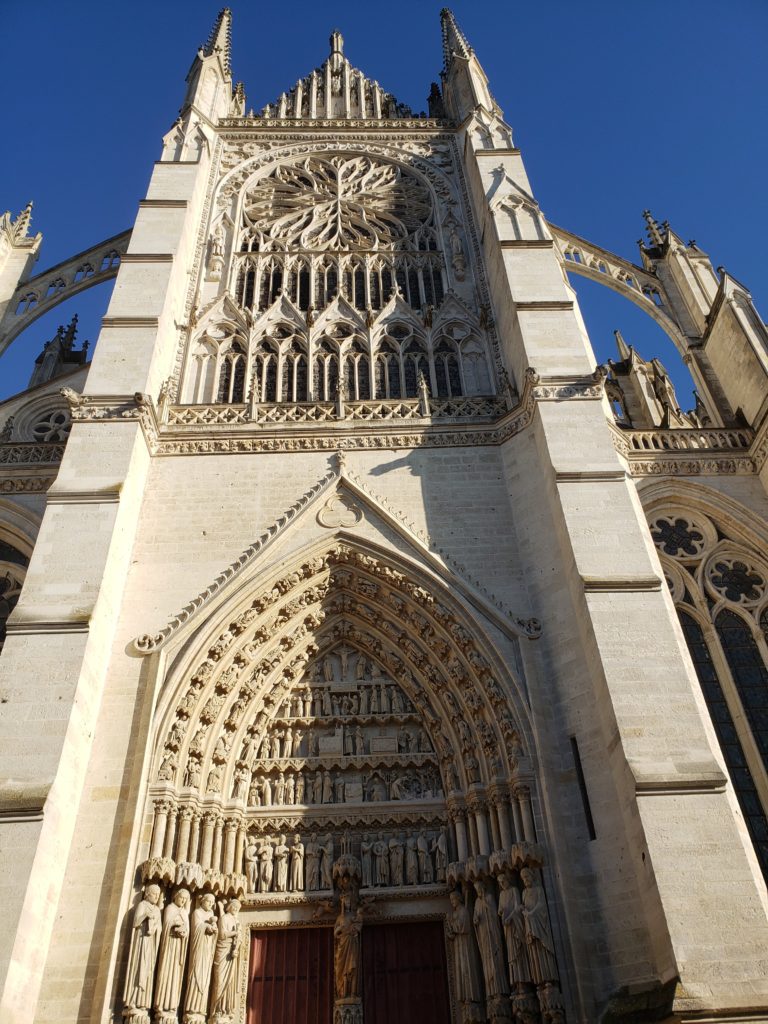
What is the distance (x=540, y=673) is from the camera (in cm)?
841

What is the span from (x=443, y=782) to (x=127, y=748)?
130 inches

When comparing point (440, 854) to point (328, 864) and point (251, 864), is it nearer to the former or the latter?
point (328, 864)

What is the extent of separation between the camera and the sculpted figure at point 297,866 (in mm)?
8039

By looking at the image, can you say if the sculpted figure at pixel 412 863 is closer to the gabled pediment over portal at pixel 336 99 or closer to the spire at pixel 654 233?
the spire at pixel 654 233

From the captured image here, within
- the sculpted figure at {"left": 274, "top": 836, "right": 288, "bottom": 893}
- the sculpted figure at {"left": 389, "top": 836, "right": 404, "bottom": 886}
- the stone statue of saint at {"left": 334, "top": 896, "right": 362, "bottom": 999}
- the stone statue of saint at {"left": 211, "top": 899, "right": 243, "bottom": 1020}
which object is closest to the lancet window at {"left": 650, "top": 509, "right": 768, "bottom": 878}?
the sculpted figure at {"left": 389, "top": 836, "right": 404, "bottom": 886}

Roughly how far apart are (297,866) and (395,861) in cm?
101

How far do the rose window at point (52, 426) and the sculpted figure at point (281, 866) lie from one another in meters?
7.30

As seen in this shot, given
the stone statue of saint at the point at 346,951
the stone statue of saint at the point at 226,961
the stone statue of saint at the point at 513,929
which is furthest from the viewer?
the stone statue of saint at the point at 346,951

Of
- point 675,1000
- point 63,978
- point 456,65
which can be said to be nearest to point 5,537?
point 63,978

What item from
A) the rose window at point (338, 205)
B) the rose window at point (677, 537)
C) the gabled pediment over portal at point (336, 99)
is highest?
the gabled pediment over portal at point (336, 99)

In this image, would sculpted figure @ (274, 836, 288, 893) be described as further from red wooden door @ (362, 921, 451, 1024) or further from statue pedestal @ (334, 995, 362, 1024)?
statue pedestal @ (334, 995, 362, 1024)

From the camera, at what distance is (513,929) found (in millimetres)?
7121

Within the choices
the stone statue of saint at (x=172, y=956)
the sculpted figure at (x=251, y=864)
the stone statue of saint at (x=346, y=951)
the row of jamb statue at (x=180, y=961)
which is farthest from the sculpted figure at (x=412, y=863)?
the stone statue of saint at (x=172, y=956)

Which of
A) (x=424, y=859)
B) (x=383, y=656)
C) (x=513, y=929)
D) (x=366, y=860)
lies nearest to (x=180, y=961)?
(x=366, y=860)
